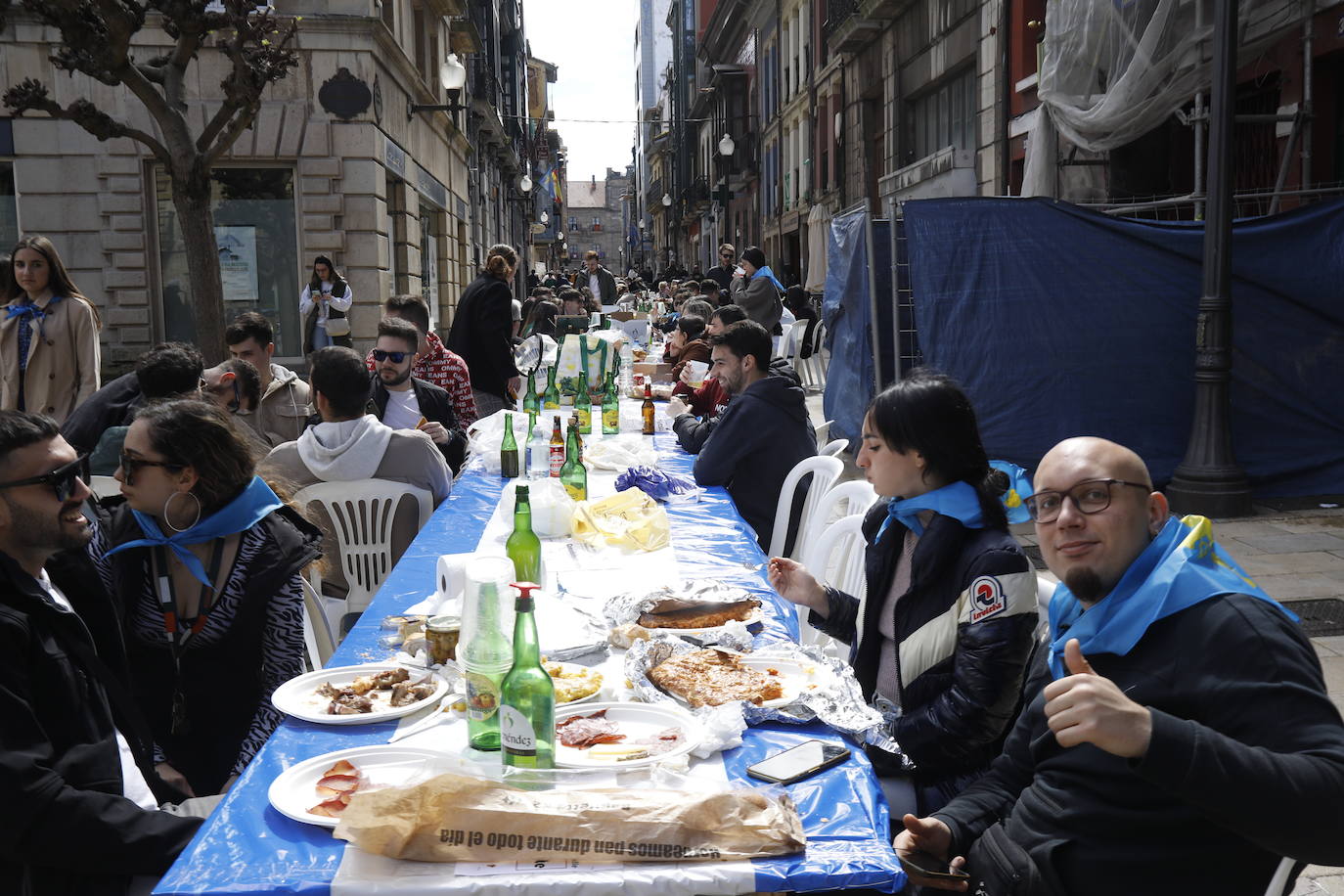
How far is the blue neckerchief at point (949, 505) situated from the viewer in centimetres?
276

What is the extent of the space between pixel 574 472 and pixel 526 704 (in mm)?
3044

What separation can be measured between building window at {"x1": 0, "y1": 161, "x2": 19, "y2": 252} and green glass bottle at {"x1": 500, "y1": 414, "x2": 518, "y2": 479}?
12559 millimetres

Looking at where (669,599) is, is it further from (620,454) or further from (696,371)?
(696,371)

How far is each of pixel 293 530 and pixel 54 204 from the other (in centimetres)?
1422

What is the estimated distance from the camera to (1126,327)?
341 inches

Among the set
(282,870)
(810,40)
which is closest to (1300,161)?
(282,870)

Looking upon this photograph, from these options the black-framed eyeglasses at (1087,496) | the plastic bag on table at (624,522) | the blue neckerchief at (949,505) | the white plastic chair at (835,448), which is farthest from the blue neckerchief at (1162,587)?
the white plastic chair at (835,448)

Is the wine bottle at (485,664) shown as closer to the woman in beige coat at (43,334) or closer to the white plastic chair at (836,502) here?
the white plastic chair at (836,502)

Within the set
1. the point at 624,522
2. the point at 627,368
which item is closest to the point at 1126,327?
the point at 627,368

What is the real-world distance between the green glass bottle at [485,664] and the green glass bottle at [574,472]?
2450 millimetres

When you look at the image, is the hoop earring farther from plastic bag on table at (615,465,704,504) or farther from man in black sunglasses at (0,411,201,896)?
plastic bag on table at (615,465,704,504)

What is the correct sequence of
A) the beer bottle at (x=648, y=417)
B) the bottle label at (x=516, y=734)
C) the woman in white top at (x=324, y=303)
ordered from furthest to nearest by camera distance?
the woman in white top at (x=324, y=303) → the beer bottle at (x=648, y=417) → the bottle label at (x=516, y=734)

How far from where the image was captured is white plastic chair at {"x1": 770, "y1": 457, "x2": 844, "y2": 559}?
5055 millimetres

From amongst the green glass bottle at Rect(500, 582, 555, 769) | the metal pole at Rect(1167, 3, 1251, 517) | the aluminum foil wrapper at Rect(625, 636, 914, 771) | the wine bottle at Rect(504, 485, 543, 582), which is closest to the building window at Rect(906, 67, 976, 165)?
the metal pole at Rect(1167, 3, 1251, 517)
